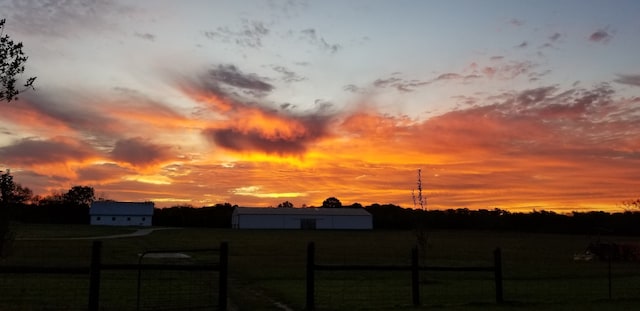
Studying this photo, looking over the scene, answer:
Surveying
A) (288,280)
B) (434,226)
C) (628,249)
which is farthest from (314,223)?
(288,280)

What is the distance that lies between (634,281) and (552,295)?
29.4 feet

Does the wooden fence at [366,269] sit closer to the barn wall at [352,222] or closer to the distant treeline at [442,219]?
the distant treeline at [442,219]

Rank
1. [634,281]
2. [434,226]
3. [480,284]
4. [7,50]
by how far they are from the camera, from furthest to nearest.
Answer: [434,226]
[634,281]
[480,284]
[7,50]

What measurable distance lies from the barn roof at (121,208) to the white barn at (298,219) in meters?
29.4

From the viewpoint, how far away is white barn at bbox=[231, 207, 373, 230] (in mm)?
128625

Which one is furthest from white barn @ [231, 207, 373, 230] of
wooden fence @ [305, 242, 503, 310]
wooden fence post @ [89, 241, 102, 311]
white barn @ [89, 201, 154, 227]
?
wooden fence post @ [89, 241, 102, 311]

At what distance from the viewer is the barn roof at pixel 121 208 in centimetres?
15138

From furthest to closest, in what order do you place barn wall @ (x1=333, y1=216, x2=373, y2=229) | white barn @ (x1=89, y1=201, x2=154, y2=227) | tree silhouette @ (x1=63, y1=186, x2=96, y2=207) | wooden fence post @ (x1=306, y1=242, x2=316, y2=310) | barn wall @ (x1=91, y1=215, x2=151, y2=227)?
tree silhouette @ (x1=63, y1=186, x2=96, y2=207)
white barn @ (x1=89, y1=201, x2=154, y2=227)
barn wall @ (x1=91, y1=215, x2=151, y2=227)
barn wall @ (x1=333, y1=216, x2=373, y2=229)
wooden fence post @ (x1=306, y1=242, x2=316, y2=310)

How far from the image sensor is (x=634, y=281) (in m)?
25.6

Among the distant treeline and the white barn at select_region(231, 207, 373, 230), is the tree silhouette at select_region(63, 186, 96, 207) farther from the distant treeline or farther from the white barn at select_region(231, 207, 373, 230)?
the white barn at select_region(231, 207, 373, 230)

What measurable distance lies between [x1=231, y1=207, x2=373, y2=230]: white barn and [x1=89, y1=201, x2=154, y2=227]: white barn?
28.5 m

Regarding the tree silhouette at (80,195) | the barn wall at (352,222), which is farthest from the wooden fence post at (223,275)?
the tree silhouette at (80,195)

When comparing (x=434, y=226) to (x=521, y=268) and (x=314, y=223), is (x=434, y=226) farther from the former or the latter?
(x=521, y=268)

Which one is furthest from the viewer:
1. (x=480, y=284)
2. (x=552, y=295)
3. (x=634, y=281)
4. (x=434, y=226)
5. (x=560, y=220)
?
(x=434, y=226)
